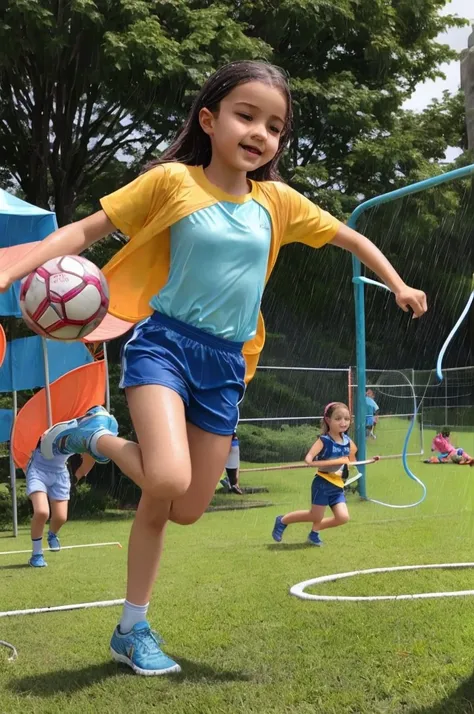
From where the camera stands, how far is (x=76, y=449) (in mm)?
3414

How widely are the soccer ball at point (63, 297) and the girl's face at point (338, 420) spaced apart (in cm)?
451

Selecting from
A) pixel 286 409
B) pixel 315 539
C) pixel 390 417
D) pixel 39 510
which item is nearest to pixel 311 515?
pixel 315 539

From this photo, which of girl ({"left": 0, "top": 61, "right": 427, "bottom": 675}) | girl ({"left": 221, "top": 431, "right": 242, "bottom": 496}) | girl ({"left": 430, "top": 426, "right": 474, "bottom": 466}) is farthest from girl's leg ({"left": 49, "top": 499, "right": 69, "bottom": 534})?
girl ({"left": 430, "top": 426, "right": 474, "bottom": 466})

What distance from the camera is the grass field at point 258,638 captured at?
2.54m

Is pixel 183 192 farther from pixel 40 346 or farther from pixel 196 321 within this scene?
pixel 40 346

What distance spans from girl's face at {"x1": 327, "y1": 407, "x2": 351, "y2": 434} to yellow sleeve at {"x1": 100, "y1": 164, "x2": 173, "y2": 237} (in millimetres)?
4460

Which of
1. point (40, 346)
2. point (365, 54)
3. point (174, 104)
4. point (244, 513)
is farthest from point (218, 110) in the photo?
point (365, 54)

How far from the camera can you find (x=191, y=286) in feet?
9.70

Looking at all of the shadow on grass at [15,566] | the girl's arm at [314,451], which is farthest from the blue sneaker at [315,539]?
the shadow on grass at [15,566]

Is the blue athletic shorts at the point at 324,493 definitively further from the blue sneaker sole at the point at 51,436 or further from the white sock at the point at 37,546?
the blue sneaker sole at the point at 51,436

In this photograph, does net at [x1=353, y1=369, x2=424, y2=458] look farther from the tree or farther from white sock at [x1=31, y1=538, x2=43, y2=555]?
white sock at [x1=31, y1=538, x2=43, y2=555]

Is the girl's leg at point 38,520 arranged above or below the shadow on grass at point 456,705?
below

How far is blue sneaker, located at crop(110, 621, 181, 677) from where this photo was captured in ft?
9.39

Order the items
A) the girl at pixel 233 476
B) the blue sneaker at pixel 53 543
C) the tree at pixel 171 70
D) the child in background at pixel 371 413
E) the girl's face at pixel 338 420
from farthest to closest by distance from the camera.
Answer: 1. the child in background at pixel 371 413
2. the girl at pixel 233 476
3. the tree at pixel 171 70
4. the blue sneaker at pixel 53 543
5. the girl's face at pixel 338 420
